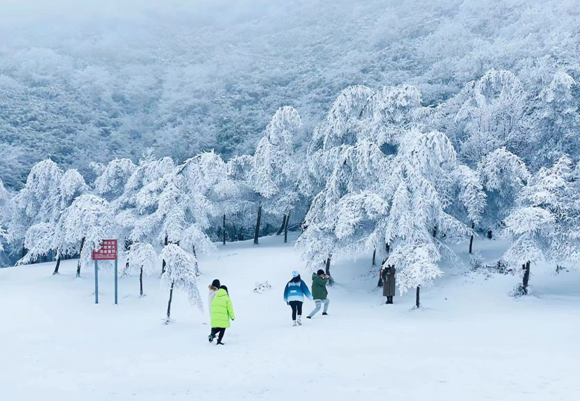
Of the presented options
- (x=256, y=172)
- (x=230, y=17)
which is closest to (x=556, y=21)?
(x=256, y=172)

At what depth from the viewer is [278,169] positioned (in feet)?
107

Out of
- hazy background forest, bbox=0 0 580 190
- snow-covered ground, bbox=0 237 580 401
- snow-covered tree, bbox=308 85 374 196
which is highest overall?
hazy background forest, bbox=0 0 580 190

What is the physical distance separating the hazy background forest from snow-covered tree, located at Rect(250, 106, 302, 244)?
9663mm

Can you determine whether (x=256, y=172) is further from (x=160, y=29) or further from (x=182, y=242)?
(x=160, y=29)

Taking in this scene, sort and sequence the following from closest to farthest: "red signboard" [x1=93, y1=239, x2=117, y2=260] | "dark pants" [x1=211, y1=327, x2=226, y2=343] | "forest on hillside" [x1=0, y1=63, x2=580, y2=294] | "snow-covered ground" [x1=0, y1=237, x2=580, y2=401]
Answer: "snow-covered ground" [x1=0, y1=237, x2=580, y2=401] < "dark pants" [x1=211, y1=327, x2=226, y2=343] < "forest on hillside" [x1=0, y1=63, x2=580, y2=294] < "red signboard" [x1=93, y1=239, x2=117, y2=260]

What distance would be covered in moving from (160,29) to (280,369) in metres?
141

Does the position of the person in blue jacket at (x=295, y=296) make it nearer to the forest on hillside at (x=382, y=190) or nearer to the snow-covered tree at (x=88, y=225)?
the forest on hillside at (x=382, y=190)

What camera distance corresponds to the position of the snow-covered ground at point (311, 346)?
7.68m

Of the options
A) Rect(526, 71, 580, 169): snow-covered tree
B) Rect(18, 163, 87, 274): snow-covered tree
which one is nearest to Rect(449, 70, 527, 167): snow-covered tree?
Rect(526, 71, 580, 169): snow-covered tree

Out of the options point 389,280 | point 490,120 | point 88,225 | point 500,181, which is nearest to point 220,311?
point 389,280

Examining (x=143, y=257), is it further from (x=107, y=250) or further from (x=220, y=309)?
(x=220, y=309)

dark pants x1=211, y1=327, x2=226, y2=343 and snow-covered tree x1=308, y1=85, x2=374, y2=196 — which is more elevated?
snow-covered tree x1=308, y1=85, x2=374, y2=196

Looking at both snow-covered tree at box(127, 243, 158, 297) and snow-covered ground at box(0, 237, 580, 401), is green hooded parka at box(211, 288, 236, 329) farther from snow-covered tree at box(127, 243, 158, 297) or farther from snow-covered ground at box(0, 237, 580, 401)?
snow-covered tree at box(127, 243, 158, 297)

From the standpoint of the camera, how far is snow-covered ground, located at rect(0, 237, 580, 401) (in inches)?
302
